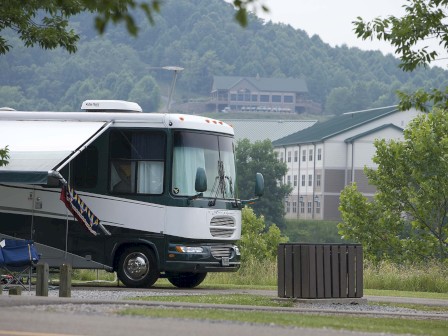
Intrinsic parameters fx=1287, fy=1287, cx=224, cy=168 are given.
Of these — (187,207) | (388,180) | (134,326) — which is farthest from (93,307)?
(388,180)

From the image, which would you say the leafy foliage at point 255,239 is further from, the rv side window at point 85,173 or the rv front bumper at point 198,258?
the rv side window at point 85,173

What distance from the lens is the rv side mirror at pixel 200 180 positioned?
24.2 m

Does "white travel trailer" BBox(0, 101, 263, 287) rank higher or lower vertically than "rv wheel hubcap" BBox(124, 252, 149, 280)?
higher

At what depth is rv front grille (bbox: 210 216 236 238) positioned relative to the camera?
984 inches

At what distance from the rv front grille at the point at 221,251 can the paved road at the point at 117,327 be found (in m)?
10.7

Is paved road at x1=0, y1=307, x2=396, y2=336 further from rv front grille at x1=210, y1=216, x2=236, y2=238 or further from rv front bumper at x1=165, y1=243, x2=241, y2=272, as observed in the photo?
rv front grille at x1=210, y1=216, x2=236, y2=238

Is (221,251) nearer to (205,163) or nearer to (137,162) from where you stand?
(205,163)

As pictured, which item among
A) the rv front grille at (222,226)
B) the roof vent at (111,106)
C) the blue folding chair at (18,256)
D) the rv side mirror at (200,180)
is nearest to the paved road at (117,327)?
the blue folding chair at (18,256)

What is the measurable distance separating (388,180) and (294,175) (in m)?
80.4

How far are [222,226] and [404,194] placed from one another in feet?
136

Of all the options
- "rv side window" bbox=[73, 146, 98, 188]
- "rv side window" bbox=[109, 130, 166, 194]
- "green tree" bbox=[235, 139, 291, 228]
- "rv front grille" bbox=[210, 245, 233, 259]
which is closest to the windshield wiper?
"rv front grille" bbox=[210, 245, 233, 259]

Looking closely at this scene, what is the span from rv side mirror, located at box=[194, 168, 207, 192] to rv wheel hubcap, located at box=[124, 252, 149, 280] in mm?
1734

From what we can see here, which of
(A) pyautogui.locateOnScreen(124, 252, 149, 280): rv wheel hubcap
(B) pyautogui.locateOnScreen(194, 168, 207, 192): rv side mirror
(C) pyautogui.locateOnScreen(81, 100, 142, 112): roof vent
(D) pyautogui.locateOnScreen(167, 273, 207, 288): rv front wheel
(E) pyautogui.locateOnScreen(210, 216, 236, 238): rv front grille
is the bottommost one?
(D) pyautogui.locateOnScreen(167, 273, 207, 288): rv front wheel

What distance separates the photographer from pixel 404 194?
6556 cm
